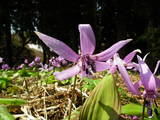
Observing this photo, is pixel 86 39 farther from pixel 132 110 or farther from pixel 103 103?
pixel 132 110

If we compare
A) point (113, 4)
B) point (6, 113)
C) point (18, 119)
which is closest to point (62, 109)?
point (18, 119)

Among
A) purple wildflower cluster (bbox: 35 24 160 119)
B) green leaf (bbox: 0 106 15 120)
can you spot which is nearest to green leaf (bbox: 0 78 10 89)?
green leaf (bbox: 0 106 15 120)

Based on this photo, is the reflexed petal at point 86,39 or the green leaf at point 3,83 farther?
the green leaf at point 3,83

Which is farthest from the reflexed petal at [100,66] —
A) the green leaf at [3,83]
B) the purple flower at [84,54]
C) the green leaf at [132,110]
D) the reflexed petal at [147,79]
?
the green leaf at [3,83]

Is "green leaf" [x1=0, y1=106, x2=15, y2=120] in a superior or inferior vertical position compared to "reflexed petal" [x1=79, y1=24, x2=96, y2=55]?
inferior

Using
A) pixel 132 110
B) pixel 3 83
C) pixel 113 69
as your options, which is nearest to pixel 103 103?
pixel 113 69

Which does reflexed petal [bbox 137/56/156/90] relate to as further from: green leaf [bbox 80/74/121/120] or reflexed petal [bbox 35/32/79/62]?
reflexed petal [bbox 35/32/79/62]

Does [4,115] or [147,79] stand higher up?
[147,79]

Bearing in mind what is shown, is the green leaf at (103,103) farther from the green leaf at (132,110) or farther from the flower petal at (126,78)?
the green leaf at (132,110)
